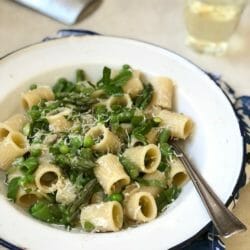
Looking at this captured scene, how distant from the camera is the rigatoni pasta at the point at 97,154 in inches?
44.8

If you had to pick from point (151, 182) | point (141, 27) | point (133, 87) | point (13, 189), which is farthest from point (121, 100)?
point (141, 27)

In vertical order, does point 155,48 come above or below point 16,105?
above

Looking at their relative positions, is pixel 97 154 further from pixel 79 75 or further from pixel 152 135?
pixel 79 75

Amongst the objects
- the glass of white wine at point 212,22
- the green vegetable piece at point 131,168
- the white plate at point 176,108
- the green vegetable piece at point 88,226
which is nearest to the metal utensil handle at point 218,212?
the white plate at point 176,108

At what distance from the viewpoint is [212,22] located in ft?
5.19

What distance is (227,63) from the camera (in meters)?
1.64

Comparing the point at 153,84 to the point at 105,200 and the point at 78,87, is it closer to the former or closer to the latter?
the point at 78,87

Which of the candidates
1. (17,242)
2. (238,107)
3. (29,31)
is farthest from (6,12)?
(17,242)

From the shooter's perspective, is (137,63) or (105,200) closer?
(105,200)

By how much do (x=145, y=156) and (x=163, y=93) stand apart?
22 centimetres

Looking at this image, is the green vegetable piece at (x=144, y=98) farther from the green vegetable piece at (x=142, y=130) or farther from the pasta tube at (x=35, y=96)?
the pasta tube at (x=35, y=96)

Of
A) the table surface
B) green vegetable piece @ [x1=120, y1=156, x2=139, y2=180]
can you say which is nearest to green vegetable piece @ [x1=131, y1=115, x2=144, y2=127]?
green vegetable piece @ [x1=120, y1=156, x2=139, y2=180]

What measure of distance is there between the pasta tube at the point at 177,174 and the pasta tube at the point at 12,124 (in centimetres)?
36

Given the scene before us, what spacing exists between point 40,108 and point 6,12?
1.84 ft
